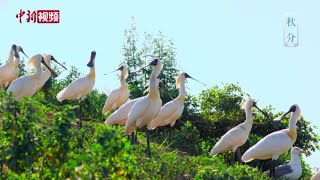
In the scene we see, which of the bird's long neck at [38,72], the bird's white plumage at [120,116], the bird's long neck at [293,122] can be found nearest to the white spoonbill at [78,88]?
the bird's long neck at [38,72]

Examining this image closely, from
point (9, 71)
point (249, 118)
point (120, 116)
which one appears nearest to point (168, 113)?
point (120, 116)

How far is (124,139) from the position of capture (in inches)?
386

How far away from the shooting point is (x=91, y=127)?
18844 mm

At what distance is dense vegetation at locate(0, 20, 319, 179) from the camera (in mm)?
9570

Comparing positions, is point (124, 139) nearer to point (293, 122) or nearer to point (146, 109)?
point (146, 109)

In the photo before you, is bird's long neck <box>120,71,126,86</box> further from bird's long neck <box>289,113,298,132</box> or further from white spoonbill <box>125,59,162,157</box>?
bird's long neck <box>289,113,298,132</box>

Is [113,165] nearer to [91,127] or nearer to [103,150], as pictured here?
[103,150]

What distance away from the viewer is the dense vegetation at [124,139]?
31.4 ft

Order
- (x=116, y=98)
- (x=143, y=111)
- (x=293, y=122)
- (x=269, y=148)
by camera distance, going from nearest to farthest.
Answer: (x=143, y=111), (x=269, y=148), (x=293, y=122), (x=116, y=98)

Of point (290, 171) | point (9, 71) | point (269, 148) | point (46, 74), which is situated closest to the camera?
point (269, 148)

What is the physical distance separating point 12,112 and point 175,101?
30.2ft

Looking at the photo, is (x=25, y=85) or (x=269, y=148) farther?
(x=25, y=85)

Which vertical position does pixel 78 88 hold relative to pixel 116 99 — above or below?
above

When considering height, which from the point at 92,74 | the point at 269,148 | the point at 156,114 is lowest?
the point at 269,148
